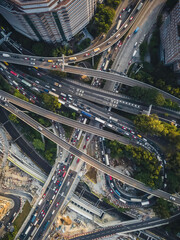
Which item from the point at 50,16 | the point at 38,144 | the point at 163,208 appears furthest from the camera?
the point at 38,144

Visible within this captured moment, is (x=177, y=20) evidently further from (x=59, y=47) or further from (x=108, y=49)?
(x=59, y=47)

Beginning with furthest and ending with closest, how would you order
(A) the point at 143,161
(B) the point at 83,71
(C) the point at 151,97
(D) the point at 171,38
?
(B) the point at 83,71 < (A) the point at 143,161 < (C) the point at 151,97 < (D) the point at 171,38

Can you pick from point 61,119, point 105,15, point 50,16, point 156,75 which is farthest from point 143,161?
point 50,16

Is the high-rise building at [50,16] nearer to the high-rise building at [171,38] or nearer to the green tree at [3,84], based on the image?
the green tree at [3,84]

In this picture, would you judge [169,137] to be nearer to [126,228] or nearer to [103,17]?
[126,228]

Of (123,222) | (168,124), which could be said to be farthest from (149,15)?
(123,222)

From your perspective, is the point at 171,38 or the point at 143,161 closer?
the point at 171,38

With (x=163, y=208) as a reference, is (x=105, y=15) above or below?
above
